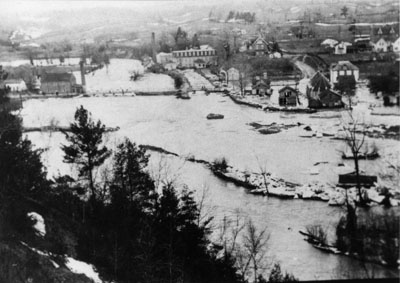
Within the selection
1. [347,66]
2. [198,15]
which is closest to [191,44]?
[198,15]

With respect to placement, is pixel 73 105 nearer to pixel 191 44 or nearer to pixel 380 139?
pixel 191 44

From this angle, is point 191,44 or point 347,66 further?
point 191,44

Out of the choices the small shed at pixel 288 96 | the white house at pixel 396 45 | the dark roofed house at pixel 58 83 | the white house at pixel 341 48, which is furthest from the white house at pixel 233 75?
the dark roofed house at pixel 58 83

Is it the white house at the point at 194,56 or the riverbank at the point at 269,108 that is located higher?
the white house at the point at 194,56

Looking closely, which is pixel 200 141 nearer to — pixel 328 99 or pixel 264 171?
pixel 264 171

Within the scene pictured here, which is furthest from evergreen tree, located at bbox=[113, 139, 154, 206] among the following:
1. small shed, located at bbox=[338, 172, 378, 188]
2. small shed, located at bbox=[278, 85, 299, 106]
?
small shed, located at bbox=[338, 172, 378, 188]

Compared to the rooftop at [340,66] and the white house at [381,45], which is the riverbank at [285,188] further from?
the white house at [381,45]
